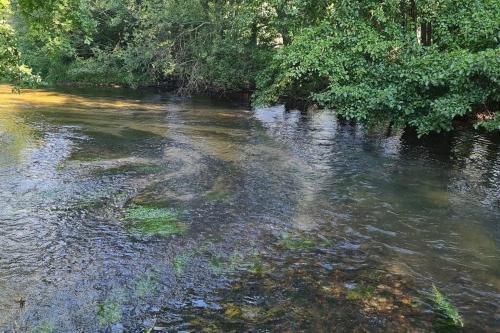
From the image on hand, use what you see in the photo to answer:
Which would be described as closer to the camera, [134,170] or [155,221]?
[155,221]

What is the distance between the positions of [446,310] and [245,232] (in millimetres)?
Answer: 3889

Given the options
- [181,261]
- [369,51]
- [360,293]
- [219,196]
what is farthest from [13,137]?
[360,293]

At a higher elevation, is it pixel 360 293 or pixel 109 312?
pixel 360 293

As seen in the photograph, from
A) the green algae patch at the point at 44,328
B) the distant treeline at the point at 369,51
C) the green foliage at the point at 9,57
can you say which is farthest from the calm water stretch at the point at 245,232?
the green foliage at the point at 9,57

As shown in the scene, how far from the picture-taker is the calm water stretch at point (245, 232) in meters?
6.76

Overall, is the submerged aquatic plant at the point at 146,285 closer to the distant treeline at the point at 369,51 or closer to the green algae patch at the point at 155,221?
the green algae patch at the point at 155,221

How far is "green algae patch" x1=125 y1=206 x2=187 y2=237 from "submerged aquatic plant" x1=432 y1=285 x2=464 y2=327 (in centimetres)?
463

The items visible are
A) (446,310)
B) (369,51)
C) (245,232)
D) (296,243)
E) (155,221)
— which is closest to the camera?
(446,310)

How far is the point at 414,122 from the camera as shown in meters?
14.3

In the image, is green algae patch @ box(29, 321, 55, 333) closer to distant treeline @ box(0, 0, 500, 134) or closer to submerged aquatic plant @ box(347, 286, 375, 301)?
submerged aquatic plant @ box(347, 286, 375, 301)

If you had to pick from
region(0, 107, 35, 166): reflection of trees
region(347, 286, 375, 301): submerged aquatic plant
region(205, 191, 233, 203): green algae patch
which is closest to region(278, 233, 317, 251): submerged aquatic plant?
region(347, 286, 375, 301): submerged aquatic plant

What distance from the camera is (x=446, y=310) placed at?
680 cm

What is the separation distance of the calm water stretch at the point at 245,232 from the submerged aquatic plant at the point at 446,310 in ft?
0.29

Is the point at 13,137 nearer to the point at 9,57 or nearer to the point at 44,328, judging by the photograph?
the point at 9,57
